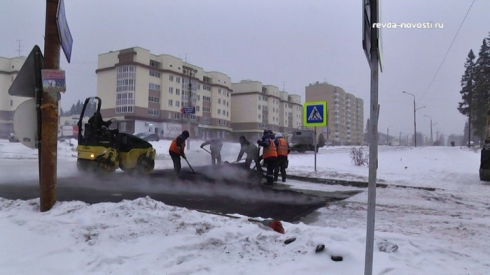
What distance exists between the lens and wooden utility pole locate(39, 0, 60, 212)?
522 cm

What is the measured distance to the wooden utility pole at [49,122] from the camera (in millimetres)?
5223

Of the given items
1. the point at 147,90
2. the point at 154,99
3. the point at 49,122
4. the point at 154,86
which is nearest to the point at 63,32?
the point at 49,122

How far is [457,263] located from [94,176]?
31.5 feet

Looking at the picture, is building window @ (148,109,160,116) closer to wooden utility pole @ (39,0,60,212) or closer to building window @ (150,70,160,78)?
building window @ (150,70,160,78)

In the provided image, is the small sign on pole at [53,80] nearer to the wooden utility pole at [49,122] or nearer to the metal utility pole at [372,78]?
the wooden utility pole at [49,122]

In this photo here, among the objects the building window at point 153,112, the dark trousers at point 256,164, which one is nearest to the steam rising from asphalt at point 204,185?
the dark trousers at point 256,164

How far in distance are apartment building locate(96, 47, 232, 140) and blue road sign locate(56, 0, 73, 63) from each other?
46714 mm

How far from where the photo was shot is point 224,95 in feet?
244

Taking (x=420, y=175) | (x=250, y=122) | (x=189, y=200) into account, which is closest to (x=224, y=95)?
(x=250, y=122)

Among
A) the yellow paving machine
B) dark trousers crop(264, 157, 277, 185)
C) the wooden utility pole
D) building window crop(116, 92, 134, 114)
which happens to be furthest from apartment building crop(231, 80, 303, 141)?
the wooden utility pole

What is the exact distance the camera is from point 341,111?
4759 inches

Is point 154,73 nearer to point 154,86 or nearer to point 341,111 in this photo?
point 154,86

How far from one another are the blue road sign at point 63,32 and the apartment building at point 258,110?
67.4 m

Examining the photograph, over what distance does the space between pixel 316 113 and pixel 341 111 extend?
113m
